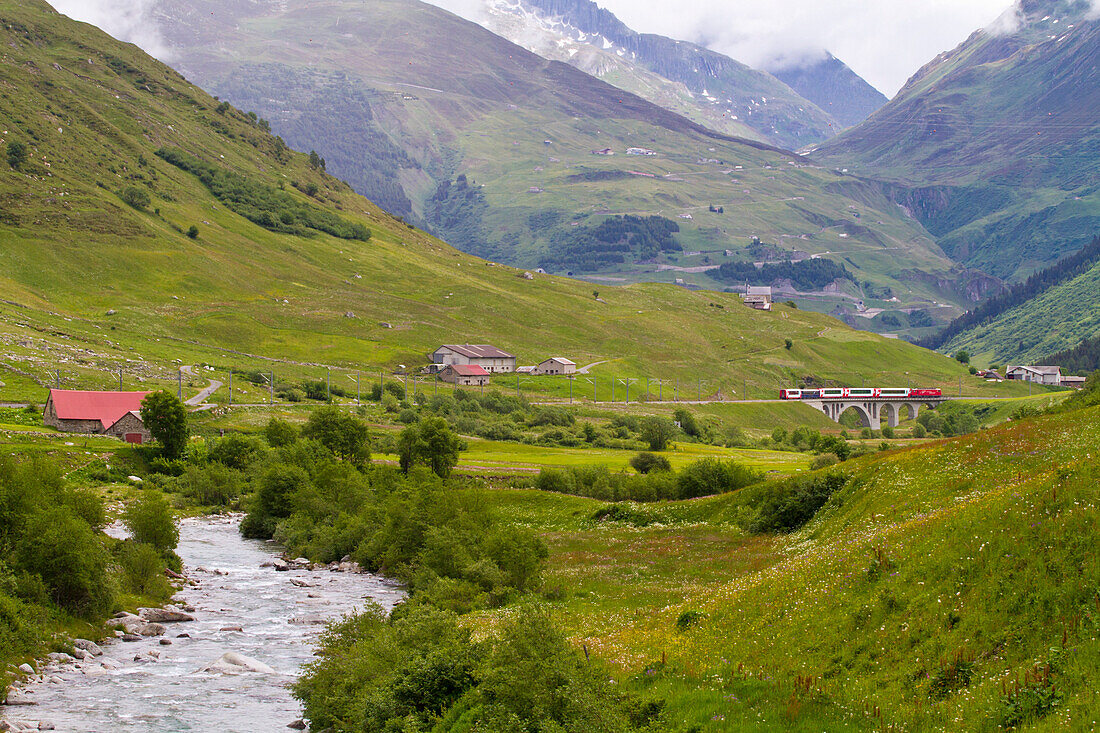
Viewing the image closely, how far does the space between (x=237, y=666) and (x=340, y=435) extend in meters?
61.2

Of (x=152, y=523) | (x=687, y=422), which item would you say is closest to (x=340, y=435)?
(x=152, y=523)

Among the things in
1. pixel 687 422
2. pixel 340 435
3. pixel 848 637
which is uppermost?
pixel 687 422

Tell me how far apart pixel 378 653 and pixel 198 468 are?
6984 centimetres

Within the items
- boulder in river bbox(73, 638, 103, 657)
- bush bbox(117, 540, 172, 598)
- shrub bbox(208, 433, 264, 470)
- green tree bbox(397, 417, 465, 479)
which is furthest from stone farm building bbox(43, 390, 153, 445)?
boulder in river bbox(73, 638, 103, 657)

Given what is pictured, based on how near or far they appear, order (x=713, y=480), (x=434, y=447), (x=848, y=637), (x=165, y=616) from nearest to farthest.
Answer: (x=848, y=637), (x=165, y=616), (x=713, y=480), (x=434, y=447)

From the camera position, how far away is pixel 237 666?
39.9 metres

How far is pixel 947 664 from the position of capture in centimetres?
1825

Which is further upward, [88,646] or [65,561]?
[65,561]

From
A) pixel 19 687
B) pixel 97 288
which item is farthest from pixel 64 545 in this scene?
pixel 97 288

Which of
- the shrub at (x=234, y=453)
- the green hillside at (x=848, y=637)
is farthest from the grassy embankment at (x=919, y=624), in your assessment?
the shrub at (x=234, y=453)

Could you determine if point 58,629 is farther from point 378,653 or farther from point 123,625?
point 378,653

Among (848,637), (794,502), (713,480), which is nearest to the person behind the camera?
(848,637)

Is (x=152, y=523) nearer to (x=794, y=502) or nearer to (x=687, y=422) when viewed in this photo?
(x=794, y=502)

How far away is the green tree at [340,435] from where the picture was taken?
99.4 meters
